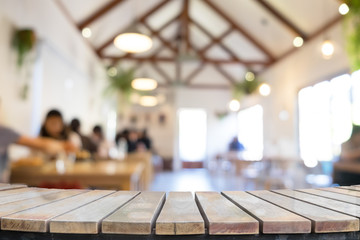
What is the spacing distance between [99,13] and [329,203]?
22.4ft

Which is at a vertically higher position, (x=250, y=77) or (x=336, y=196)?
(x=250, y=77)

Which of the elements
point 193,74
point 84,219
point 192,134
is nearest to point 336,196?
point 84,219

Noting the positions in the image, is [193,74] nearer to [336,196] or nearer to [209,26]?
[209,26]

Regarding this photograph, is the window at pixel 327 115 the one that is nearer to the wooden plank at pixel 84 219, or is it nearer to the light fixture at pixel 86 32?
the wooden plank at pixel 84 219

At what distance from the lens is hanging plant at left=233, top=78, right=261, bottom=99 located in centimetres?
930

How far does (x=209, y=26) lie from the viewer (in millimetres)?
9867

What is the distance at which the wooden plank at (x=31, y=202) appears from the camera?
0.81m

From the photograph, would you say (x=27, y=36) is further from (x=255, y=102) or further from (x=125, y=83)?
(x=255, y=102)

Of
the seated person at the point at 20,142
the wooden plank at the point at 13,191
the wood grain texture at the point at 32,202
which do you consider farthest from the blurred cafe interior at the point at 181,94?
the wood grain texture at the point at 32,202

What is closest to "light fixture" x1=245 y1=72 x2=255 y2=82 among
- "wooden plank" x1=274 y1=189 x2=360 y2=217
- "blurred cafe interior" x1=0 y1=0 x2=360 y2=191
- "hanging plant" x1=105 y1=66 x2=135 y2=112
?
"blurred cafe interior" x1=0 y1=0 x2=360 y2=191

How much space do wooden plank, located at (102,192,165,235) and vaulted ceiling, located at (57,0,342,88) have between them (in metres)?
5.29

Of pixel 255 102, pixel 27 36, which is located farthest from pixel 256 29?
pixel 27 36

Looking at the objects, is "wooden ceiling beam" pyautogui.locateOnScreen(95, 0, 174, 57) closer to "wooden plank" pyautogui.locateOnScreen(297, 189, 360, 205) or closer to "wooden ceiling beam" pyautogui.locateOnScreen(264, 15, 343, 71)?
"wooden ceiling beam" pyautogui.locateOnScreen(264, 15, 343, 71)

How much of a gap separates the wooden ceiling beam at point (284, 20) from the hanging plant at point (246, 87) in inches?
85.8
